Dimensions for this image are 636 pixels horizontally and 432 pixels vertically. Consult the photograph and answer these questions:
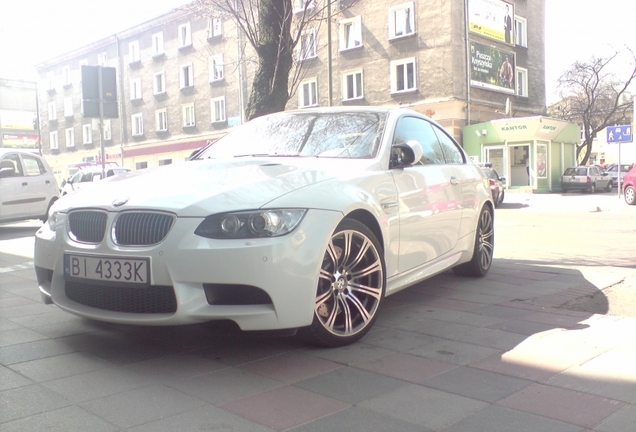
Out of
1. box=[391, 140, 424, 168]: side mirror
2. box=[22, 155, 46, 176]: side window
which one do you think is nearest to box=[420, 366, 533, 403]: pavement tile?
box=[391, 140, 424, 168]: side mirror

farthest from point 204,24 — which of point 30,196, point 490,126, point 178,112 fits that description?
point 30,196

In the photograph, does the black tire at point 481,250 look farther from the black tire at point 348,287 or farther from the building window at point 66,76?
the building window at point 66,76

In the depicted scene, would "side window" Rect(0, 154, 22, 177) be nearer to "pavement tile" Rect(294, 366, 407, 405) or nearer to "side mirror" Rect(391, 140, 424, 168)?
"side mirror" Rect(391, 140, 424, 168)

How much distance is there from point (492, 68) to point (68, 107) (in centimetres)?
3213

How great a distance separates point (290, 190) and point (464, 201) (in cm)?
253

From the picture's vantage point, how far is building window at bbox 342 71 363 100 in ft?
98.4

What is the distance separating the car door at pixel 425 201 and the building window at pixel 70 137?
4587 cm

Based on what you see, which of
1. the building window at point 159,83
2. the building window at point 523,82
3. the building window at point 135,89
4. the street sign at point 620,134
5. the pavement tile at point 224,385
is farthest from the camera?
the building window at point 135,89

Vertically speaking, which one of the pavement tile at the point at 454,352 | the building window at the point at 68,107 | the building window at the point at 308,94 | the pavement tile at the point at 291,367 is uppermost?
the building window at the point at 68,107

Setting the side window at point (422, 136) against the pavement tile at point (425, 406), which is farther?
the side window at point (422, 136)

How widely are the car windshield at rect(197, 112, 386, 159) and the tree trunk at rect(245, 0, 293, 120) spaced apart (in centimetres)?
368

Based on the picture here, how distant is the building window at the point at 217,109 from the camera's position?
118 feet

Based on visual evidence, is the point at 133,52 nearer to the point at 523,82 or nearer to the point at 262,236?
the point at 523,82

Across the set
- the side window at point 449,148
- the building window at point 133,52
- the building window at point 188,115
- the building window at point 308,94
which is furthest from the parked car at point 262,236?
the building window at point 133,52
